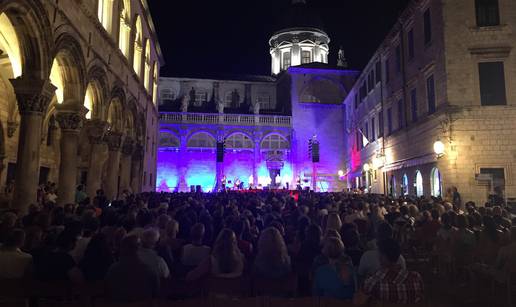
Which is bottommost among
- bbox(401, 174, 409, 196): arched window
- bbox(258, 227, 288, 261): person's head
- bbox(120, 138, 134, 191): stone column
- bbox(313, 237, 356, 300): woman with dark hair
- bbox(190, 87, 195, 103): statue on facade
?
bbox(313, 237, 356, 300): woman with dark hair

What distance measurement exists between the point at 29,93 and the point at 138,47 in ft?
51.2

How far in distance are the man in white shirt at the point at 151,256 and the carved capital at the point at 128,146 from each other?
19419 millimetres

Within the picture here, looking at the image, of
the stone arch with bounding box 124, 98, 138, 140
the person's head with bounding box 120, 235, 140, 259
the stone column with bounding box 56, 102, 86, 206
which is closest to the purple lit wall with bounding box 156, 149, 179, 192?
the stone arch with bounding box 124, 98, 138, 140

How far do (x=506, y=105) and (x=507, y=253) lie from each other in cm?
1504

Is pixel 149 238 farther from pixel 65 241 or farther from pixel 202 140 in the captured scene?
pixel 202 140

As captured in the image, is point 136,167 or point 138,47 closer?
point 138,47

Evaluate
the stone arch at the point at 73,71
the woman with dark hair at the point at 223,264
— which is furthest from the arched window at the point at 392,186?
the woman with dark hair at the point at 223,264

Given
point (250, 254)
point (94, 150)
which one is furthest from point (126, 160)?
point (250, 254)

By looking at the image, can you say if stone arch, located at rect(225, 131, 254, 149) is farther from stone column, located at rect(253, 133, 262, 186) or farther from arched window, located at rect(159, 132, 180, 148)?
arched window, located at rect(159, 132, 180, 148)

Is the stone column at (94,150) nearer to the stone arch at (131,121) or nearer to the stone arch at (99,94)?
the stone arch at (99,94)

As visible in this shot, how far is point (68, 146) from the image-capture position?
14320mm

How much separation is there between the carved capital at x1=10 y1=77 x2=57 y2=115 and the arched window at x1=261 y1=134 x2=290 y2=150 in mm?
34124

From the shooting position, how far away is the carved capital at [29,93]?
10898 millimetres

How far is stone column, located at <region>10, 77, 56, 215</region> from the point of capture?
35.1ft
